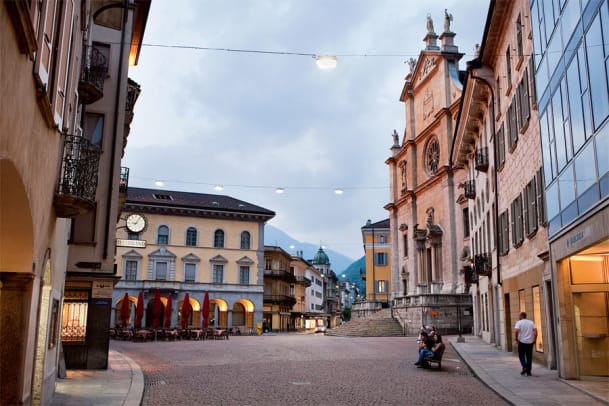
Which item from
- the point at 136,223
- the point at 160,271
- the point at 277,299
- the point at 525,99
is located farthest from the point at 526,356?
the point at 277,299

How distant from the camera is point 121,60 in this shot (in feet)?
65.9

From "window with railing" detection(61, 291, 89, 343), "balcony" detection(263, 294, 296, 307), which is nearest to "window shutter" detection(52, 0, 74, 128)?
"window with railing" detection(61, 291, 89, 343)

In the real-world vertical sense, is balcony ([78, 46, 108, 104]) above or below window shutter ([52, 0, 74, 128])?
above

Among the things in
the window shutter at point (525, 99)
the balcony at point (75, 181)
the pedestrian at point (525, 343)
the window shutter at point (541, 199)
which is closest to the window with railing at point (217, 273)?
the window shutter at point (525, 99)

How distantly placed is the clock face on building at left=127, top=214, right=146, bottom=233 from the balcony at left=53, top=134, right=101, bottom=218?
51.2 metres

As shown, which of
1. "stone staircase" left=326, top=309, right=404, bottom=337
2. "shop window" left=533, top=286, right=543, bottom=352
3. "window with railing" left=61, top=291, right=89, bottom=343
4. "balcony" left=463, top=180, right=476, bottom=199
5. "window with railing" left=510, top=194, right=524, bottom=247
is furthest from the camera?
"stone staircase" left=326, top=309, right=404, bottom=337

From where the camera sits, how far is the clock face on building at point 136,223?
60.5 m

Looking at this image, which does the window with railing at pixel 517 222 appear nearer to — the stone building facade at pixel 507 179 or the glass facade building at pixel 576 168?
the stone building facade at pixel 507 179

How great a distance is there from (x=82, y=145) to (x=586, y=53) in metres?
10.3

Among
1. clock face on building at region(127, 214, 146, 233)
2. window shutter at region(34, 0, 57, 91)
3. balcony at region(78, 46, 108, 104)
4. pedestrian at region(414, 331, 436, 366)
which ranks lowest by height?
pedestrian at region(414, 331, 436, 366)

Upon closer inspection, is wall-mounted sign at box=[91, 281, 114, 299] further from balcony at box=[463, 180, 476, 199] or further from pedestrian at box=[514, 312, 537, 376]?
balcony at box=[463, 180, 476, 199]

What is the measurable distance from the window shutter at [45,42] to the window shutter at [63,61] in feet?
1.40

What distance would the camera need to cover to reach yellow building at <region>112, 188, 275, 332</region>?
199 feet

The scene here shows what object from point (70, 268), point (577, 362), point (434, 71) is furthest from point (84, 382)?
point (434, 71)
